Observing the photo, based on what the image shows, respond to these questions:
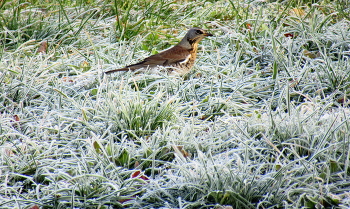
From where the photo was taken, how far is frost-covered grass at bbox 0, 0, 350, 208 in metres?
2.84

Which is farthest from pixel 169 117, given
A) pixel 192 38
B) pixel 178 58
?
pixel 192 38

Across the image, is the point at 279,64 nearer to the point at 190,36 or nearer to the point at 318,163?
the point at 190,36

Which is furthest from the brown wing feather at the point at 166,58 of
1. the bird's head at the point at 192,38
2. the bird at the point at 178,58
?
the bird's head at the point at 192,38

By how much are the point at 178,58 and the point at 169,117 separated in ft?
4.64

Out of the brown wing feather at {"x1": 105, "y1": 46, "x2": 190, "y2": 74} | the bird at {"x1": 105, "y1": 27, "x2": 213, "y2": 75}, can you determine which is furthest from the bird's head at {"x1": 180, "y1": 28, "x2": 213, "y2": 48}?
the brown wing feather at {"x1": 105, "y1": 46, "x2": 190, "y2": 74}

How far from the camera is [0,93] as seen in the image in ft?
14.2

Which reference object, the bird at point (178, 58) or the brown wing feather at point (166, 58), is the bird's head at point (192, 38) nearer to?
the bird at point (178, 58)

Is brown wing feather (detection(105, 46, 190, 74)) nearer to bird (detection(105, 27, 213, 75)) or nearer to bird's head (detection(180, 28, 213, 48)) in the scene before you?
bird (detection(105, 27, 213, 75))

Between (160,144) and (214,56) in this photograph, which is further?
(214,56)

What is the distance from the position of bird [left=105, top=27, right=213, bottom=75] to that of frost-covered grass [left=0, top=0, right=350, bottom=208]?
0.14m

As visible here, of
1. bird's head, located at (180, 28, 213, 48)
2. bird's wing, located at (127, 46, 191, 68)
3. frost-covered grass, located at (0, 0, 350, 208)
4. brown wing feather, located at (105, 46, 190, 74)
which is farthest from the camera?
bird's head, located at (180, 28, 213, 48)

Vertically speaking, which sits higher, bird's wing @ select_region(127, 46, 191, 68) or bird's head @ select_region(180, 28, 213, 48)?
bird's head @ select_region(180, 28, 213, 48)

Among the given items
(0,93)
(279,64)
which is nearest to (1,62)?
(0,93)

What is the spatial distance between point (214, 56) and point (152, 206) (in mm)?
3009
